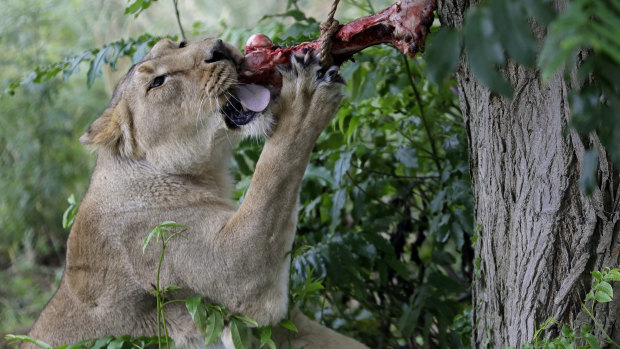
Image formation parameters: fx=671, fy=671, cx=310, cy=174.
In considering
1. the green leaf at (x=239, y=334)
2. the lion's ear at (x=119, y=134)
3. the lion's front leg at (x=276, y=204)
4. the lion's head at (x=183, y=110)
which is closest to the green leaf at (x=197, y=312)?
the green leaf at (x=239, y=334)

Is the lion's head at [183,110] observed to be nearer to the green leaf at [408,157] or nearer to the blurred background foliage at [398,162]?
the blurred background foliage at [398,162]

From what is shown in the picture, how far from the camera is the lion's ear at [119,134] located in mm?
3012

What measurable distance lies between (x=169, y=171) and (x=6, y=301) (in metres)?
4.97

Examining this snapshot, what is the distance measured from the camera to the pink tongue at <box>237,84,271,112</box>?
274 cm

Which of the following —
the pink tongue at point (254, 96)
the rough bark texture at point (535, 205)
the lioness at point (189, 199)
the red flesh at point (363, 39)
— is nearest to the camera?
the rough bark texture at point (535, 205)

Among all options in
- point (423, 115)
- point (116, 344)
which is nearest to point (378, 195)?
point (423, 115)

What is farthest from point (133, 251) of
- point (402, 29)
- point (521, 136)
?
point (521, 136)

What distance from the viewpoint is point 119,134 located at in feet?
9.96

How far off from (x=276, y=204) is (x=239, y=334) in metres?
0.51

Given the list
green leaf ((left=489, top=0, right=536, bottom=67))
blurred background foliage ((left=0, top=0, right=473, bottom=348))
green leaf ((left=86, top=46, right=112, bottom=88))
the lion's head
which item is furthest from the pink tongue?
green leaf ((left=489, top=0, right=536, bottom=67))

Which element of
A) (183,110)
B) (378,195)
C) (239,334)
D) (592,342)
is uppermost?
(183,110)

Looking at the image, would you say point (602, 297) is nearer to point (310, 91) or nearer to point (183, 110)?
point (310, 91)

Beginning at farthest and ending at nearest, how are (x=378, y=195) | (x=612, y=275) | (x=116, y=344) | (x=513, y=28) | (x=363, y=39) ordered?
(x=378, y=195)
(x=116, y=344)
(x=363, y=39)
(x=612, y=275)
(x=513, y=28)

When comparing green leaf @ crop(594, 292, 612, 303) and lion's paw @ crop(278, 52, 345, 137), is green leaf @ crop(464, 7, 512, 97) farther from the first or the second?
lion's paw @ crop(278, 52, 345, 137)
